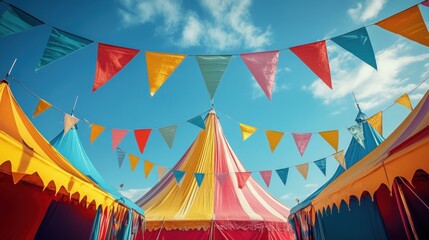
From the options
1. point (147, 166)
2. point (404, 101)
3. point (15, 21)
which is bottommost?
point (15, 21)

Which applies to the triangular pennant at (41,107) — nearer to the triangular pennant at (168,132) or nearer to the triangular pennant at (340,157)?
the triangular pennant at (168,132)

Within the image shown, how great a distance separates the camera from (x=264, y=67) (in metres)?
2.94

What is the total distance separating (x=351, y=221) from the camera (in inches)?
166

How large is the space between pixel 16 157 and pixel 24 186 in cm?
224

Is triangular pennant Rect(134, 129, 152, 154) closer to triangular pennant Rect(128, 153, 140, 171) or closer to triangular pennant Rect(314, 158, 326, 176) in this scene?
triangular pennant Rect(128, 153, 140, 171)

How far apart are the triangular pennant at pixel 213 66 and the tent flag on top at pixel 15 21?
167 centimetres

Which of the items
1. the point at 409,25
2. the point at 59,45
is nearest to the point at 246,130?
the point at 409,25

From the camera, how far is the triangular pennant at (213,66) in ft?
9.59

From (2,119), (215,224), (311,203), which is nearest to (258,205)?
(215,224)

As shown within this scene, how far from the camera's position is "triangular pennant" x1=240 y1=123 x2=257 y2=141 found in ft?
16.7

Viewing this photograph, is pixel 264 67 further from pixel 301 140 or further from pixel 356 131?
pixel 356 131

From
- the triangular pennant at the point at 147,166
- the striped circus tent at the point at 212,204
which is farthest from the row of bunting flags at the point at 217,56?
the triangular pennant at the point at 147,166

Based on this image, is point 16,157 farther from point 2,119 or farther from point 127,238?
point 127,238

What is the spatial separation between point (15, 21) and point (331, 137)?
4.95 meters
